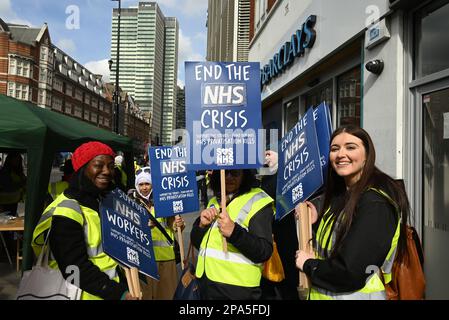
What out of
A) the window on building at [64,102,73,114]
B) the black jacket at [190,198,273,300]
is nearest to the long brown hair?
the black jacket at [190,198,273,300]

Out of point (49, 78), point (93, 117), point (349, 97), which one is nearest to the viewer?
point (349, 97)

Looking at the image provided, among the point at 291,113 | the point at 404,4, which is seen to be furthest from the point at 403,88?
the point at 291,113

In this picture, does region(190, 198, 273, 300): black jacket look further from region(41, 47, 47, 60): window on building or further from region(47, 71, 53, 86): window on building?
region(41, 47, 47, 60): window on building

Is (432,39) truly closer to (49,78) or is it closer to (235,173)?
(235,173)

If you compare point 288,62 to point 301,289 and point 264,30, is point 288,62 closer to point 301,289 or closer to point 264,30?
point 264,30

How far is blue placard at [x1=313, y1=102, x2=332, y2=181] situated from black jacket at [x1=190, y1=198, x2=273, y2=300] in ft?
1.55

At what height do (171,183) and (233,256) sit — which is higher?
(171,183)

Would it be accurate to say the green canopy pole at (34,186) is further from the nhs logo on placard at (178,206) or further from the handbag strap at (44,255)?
the handbag strap at (44,255)

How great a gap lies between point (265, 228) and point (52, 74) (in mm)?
72375

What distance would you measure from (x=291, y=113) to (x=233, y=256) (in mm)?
7618

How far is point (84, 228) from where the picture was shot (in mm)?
2035

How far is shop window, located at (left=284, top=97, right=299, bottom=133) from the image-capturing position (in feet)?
29.7

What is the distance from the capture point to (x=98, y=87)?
309 ft

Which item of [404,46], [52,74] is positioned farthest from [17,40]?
[404,46]
